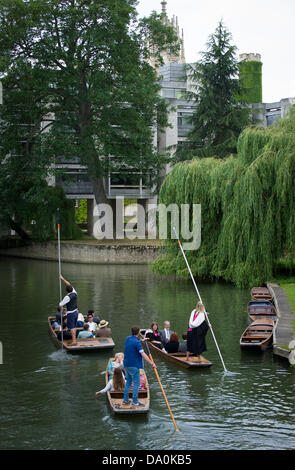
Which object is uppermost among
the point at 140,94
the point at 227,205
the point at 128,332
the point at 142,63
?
the point at 142,63

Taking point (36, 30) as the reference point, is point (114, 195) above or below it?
below

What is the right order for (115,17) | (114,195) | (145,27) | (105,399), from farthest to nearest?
(114,195) < (145,27) < (115,17) < (105,399)

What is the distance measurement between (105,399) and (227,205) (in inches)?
600

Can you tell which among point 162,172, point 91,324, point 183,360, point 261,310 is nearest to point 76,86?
point 162,172

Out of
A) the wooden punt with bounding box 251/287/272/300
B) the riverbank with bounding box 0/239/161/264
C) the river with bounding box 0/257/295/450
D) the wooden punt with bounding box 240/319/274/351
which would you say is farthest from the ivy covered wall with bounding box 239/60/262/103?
the wooden punt with bounding box 240/319/274/351

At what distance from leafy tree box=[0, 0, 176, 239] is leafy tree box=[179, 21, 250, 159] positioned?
2.78m

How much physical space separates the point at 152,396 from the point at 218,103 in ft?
112

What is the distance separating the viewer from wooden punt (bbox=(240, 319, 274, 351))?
15750 millimetres

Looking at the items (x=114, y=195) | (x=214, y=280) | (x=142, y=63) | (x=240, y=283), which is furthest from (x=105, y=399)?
(x=114, y=195)

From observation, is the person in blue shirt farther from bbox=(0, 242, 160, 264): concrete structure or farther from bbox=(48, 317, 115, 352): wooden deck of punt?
bbox=(0, 242, 160, 264): concrete structure
